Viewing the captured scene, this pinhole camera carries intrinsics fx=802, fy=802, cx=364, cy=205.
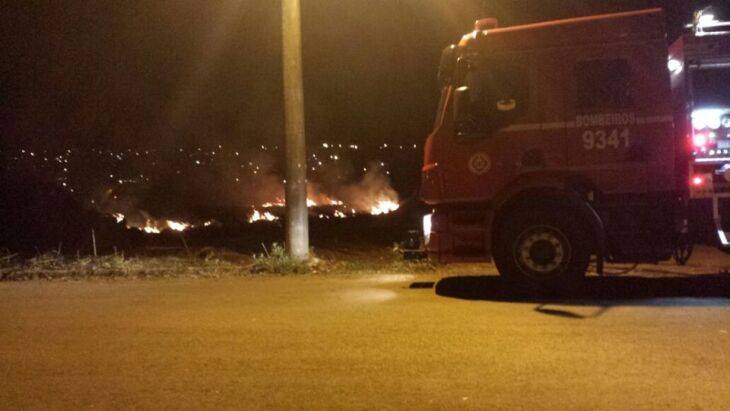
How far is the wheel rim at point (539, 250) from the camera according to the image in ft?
32.9

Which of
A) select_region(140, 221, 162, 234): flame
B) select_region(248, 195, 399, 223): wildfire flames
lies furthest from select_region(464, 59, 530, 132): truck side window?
select_region(248, 195, 399, 223): wildfire flames

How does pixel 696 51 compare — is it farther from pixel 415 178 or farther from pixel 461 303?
pixel 415 178

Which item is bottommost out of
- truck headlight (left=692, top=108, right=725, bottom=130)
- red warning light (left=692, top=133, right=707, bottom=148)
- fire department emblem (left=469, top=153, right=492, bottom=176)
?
fire department emblem (left=469, top=153, right=492, bottom=176)

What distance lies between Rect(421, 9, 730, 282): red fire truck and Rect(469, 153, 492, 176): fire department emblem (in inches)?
0.6

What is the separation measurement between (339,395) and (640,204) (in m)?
5.47

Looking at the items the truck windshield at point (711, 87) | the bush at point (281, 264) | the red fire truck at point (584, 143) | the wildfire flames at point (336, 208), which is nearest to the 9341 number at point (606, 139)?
the red fire truck at point (584, 143)

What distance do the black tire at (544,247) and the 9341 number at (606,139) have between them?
88 cm

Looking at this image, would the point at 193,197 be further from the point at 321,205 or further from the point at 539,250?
the point at 539,250

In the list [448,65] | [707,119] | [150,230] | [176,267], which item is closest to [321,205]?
[150,230]

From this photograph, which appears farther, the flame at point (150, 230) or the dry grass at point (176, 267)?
the flame at point (150, 230)

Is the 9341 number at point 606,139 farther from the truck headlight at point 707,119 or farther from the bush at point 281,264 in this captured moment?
the bush at point 281,264

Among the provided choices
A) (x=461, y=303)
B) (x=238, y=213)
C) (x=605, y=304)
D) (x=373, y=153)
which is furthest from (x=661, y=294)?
(x=373, y=153)

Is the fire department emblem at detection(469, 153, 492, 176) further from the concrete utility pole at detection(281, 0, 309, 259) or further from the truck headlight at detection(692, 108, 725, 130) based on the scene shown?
the concrete utility pole at detection(281, 0, 309, 259)

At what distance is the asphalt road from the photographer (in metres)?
5.93
